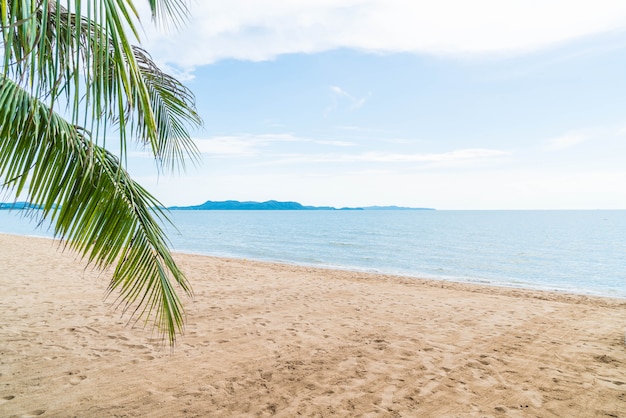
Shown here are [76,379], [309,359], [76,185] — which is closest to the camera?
[76,185]

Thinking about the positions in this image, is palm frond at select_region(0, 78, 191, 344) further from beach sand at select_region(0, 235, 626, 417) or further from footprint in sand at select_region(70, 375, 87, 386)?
footprint in sand at select_region(70, 375, 87, 386)

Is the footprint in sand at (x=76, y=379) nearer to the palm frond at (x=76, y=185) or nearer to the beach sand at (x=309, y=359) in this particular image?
the beach sand at (x=309, y=359)

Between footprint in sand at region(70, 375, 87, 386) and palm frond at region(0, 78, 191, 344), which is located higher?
palm frond at region(0, 78, 191, 344)

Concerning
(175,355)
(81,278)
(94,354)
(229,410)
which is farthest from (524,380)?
(81,278)

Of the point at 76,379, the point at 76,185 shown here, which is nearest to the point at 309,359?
the point at 76,379

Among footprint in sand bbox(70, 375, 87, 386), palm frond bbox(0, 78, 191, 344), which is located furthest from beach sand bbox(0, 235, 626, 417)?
palm frond bbox(0, 78, 191, 344)

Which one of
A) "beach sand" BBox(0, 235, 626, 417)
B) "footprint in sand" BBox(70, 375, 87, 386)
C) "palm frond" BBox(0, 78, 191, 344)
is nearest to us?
"palm frond" BBox(0, 78, 191, 344)

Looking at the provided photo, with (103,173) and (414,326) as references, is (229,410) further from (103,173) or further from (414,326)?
(414,326)

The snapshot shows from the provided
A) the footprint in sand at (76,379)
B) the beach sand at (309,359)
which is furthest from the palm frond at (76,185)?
the footprint in sand at (76,379)

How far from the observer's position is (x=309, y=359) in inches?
229

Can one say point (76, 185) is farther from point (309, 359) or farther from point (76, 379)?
point (309, 359)

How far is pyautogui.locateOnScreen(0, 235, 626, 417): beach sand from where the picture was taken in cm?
445

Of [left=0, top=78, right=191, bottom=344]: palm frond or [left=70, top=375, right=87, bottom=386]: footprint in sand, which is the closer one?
[left=0, top=78, right=191, bottom=344]: palm frond

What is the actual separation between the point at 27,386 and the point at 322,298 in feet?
22.0
